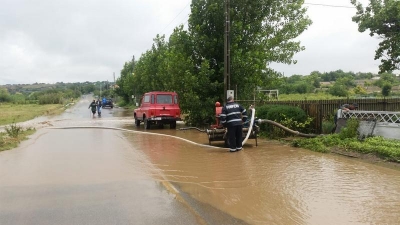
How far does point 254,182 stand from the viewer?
7301mm

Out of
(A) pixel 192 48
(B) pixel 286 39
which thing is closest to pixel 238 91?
(A) pixel 192 48

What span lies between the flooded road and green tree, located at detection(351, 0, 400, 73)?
1507 cm

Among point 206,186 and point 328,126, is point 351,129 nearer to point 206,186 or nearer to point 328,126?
point 328,126

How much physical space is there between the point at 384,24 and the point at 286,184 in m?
19.9

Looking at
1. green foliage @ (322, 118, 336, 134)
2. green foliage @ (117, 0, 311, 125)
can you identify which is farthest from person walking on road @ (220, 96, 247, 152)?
green foliage @ (117, 0, 311, 125)

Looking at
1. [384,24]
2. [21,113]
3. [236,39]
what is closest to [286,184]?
[236,39]

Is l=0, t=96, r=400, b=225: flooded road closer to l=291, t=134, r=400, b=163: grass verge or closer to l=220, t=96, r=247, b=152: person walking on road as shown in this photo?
l=220, t=96, r=247, b=152: person walking on road

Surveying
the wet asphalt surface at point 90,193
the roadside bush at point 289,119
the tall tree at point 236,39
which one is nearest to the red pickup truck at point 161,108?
the tall tree at point 236,39

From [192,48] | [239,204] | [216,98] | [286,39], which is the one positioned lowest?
[239,204]

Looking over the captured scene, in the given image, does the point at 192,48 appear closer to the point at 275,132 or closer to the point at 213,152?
the point at 275,132

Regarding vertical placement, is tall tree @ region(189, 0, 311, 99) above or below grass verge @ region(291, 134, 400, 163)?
above

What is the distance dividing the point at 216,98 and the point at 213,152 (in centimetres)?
859

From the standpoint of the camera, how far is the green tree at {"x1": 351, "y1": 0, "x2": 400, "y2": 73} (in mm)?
22094

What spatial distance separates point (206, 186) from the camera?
23.3 ft
